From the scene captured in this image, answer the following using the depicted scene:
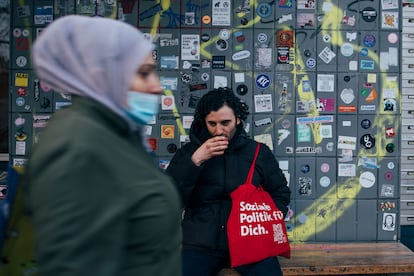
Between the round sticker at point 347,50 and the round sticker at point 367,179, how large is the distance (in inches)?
36.9

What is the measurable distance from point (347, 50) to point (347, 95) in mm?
348

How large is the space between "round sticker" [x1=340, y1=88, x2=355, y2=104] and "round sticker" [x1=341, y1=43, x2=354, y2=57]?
0.27 metres

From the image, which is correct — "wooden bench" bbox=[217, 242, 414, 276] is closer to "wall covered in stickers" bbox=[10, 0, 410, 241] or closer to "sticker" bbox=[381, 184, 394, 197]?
"wall covered in stickers" bbox=[10, 0, 410, 241]

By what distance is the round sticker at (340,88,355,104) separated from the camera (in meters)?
4.74

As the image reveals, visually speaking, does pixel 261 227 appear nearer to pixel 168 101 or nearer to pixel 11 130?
pixel 168 101

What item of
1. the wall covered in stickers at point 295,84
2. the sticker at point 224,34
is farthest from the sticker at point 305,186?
the sticker at point 224,34

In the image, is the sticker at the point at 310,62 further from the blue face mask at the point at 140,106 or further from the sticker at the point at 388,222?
the blue face mask at the point at 140,106

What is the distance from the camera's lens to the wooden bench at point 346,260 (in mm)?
4188

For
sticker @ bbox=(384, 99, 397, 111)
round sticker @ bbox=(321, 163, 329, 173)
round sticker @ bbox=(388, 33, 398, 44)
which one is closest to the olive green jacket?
round sticker @ bbox=(321, 163, 329, 173)

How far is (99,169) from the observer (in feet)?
5.22

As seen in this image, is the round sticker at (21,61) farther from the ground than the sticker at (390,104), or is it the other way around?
the round sticker at (21,61)

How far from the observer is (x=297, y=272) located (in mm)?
4172

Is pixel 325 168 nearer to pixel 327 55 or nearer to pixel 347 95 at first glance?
pixel 347 95

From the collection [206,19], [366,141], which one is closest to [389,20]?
[366,141]
